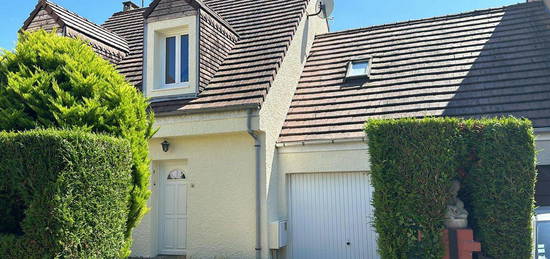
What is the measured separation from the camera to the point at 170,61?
10305 millimetres

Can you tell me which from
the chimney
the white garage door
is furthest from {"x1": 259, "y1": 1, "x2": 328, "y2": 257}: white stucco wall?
the chimney

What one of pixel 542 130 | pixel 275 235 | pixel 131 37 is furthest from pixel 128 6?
pixel 542 130

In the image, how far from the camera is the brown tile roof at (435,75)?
8.80 metres

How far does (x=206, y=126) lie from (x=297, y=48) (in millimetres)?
3816

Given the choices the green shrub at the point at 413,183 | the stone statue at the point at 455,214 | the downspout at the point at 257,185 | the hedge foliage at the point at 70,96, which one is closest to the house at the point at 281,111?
the downspout at the point at 257,185

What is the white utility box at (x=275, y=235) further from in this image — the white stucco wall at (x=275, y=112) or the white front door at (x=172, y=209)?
the white front door at (x=172, y=209)

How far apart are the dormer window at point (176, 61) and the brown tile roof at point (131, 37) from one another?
32.4 inches

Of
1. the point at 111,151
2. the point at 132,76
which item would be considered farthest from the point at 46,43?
the point at 132,76

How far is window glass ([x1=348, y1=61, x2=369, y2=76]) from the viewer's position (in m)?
10.6

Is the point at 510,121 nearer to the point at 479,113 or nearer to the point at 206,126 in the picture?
the point at 479,113

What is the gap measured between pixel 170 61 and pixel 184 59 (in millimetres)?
408

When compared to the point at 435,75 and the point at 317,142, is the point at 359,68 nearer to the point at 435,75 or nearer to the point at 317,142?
the point at 435,75

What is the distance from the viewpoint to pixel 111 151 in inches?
A: 214

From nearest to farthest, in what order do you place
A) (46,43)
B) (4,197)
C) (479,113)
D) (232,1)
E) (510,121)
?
(4,197), (510,121), (46,43), (479,113), (232,1)
